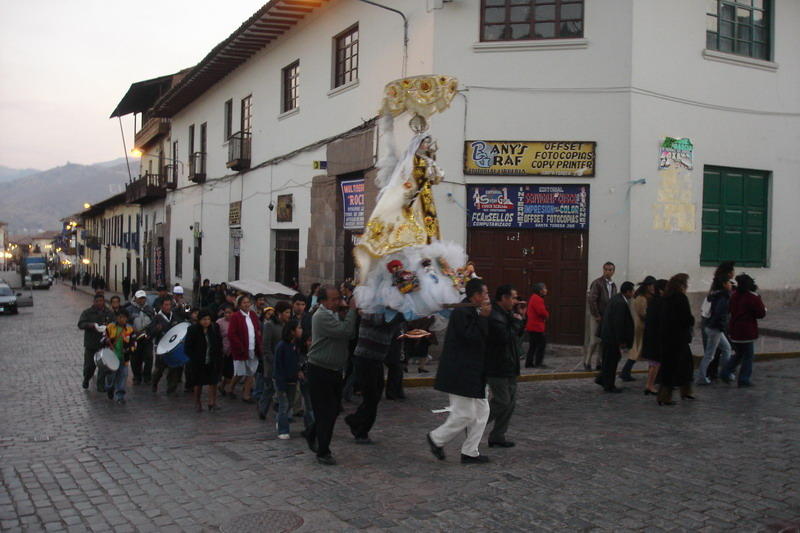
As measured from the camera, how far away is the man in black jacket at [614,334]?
10.3m

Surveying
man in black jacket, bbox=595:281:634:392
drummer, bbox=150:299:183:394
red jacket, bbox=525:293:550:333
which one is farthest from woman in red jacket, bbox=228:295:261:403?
man in black jacket, bbox=595:281:634:392

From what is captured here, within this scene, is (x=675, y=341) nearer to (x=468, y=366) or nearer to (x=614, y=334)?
(x=614, y=334)

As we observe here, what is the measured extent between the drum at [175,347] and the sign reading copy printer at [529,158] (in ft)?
19.8

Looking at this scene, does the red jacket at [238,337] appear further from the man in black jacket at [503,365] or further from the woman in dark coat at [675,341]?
the woman in dark coat at [675,341]

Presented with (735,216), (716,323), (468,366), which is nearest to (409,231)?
(468,366)

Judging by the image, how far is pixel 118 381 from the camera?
10.6 meters

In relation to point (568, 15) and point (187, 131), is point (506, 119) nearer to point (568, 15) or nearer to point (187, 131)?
point (568, 15)

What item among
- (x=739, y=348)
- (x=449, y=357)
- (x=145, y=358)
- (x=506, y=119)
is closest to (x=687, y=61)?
(x=506, y=119)

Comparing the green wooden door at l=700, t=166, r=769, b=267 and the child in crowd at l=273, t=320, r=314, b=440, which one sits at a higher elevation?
the green wooden door at l=700, t=166, r=769, b=267

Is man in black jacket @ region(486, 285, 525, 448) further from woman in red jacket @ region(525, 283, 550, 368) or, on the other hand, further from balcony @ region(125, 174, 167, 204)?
balcony @ region(125, 174, 167, 204)

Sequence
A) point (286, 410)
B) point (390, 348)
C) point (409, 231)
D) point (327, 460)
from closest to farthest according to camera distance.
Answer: point (327, 460) → point (409, 231) → point (286, 410) → point (390, 348)

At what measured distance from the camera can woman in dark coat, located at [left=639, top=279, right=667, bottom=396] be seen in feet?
32.2

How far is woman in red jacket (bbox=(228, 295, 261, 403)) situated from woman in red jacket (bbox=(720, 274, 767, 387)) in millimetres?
6784

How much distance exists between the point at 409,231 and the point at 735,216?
413 inches
